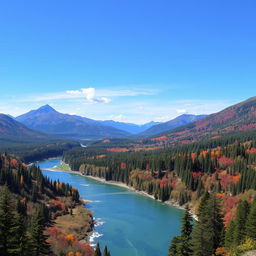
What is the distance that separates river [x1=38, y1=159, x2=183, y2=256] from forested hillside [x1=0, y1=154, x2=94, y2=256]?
7725 millimetres

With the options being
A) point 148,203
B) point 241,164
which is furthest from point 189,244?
point 241,164

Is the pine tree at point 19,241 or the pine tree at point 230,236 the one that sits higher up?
the pine tree at point 19,241

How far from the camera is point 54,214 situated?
103312 millimetres

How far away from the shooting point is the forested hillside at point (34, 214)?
35.8 meters

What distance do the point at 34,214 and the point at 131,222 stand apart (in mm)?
35035

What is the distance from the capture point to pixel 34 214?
91.4 meters

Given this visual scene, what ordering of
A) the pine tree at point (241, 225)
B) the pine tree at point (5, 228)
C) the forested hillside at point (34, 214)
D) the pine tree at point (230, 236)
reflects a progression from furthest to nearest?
the pine tree at point (230, 236)
the pine tree at point (241, 225)
the forested hillside at point (34, 214)
the pine tree at point (5, 228)

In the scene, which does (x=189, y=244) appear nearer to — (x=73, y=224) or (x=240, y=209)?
(x=240, y=209)

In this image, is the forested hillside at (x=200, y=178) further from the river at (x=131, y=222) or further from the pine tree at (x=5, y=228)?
the pine tree at (x=5, y=228)

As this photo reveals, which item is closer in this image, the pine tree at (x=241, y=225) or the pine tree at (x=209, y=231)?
the pine tree at (x=241, y=225)

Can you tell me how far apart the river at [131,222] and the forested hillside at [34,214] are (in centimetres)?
772

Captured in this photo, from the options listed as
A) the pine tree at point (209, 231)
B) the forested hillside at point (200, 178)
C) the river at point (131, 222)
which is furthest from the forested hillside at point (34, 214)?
the forested hillside at point (200, 178)

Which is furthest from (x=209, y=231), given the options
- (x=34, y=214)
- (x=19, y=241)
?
(x=34, y=214)

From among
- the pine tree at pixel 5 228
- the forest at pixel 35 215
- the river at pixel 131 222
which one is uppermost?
the pine tree at pixel 5 228
